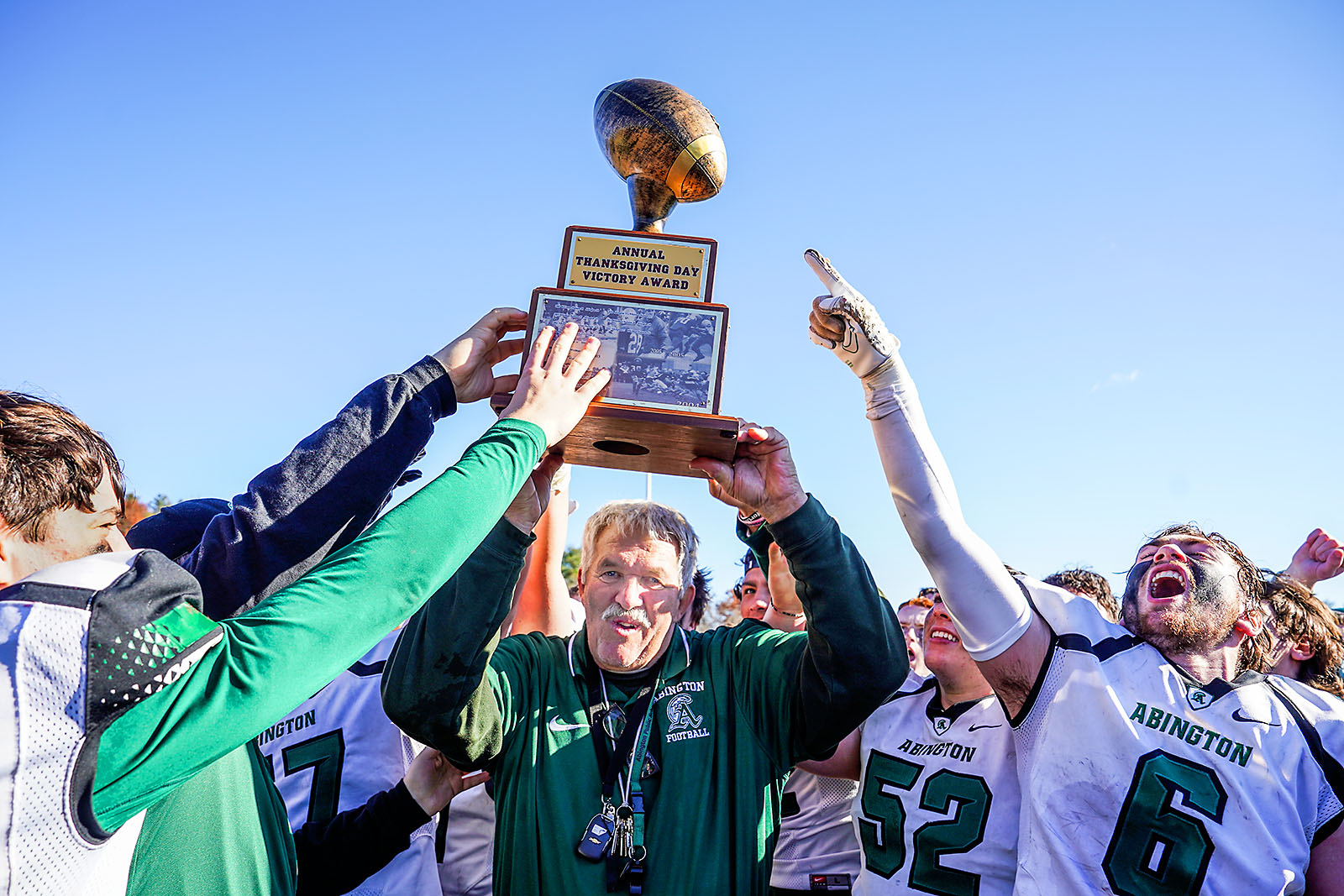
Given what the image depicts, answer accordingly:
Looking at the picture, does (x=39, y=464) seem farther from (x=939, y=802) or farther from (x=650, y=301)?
(x=939, y=802)

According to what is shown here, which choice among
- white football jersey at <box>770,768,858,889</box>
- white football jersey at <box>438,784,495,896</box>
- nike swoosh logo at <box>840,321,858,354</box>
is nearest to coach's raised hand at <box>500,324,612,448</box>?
nike swoosh logo at <box>840,321,858,354</box>

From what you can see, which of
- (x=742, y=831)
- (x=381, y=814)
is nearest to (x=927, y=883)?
(x=742, y=831)

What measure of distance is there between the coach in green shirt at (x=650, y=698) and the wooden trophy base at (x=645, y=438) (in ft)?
0.36

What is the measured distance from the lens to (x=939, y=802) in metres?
3.18

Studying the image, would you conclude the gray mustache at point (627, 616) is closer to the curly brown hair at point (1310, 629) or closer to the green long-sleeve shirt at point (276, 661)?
the green long-sleeve shirt at point (276, 661)

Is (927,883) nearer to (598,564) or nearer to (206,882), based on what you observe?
(598,564)

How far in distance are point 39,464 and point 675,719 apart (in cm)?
172

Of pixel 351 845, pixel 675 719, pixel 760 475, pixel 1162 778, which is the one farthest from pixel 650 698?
pixel 1162 778

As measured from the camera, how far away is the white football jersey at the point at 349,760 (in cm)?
305

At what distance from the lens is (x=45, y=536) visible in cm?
162

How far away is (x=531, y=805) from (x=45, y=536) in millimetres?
1479

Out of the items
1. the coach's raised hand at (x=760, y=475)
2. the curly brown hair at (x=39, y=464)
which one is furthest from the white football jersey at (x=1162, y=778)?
the curly brown hair at (x=39, y=464)

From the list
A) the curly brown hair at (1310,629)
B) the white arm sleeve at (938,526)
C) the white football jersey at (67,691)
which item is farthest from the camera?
the curly brown hair at (1310,629)

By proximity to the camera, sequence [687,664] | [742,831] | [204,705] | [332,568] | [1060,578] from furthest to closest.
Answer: [1060,578]
[687,664]
[742,831]
[332,568]
[204,705]
